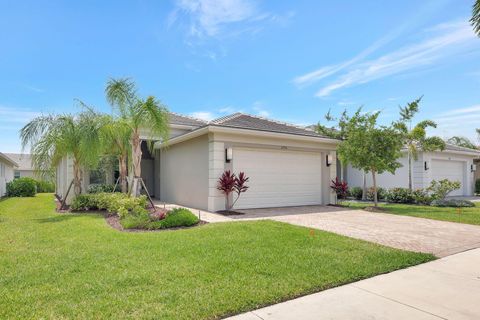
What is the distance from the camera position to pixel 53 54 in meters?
12.4

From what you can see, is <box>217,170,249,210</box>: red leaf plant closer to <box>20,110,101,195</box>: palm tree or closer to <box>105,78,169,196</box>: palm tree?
<box>105,78,169,196</box>: palm tree

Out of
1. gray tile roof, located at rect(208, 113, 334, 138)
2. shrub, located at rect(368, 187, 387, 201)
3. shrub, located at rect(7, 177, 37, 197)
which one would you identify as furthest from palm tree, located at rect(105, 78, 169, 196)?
shrub, located at rect(7, 177, 37, 197)

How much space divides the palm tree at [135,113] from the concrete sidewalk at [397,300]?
28.5ft

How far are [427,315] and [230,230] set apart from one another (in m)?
4.86

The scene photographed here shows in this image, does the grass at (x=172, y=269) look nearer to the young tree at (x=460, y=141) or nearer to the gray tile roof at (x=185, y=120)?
the gray tile roof at (x=185, y=120)

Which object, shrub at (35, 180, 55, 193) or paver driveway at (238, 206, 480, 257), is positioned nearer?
paver driveway at (238, 206, 480, 257)

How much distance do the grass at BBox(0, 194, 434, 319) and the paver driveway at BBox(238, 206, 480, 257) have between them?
94 cm

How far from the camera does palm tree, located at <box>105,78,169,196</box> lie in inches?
428

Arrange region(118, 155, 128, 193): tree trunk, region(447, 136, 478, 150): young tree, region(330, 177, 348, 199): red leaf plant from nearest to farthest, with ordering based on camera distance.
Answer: region(118, 155, 128, 193): tree trunk
region(330, 177, 348, 199): red leaf plant
region(447, 136, 478, 150): young tree

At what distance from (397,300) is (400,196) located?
50.0 feet

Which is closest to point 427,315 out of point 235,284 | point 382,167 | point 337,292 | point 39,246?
point 337,292

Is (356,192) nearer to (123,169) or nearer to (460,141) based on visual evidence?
(123,169)

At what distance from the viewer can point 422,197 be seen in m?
16.1

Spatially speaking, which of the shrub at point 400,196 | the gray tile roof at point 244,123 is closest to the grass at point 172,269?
the gray tile roof at point 244,123
